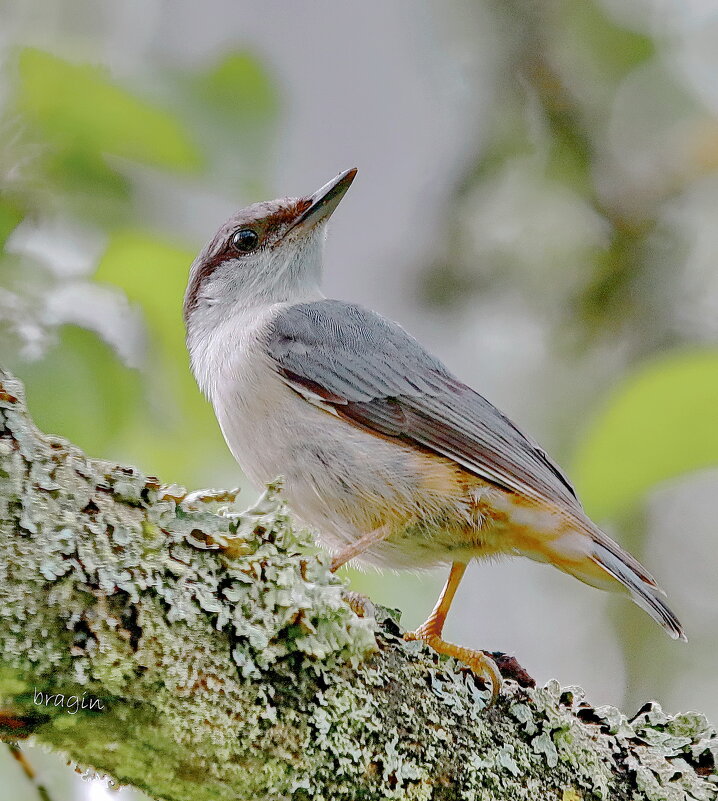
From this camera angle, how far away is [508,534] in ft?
10.2

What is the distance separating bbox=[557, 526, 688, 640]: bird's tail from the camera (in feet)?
9.48

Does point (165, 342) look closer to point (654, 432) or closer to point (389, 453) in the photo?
point (389, 453)

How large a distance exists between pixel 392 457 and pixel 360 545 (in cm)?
33

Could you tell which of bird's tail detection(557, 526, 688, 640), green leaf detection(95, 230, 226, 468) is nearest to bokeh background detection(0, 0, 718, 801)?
green leaf detection(95, 230, 226, 468)

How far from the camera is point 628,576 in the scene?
2.95m

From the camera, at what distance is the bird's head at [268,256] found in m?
4.09

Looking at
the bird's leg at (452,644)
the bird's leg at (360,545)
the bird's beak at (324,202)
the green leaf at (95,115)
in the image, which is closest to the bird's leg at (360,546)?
the bird's leg at (360,545)

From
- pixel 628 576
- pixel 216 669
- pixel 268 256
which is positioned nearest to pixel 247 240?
pixel 268 256

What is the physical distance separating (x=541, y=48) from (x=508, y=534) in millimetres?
3594

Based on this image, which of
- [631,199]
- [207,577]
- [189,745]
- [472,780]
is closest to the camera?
[189,745]

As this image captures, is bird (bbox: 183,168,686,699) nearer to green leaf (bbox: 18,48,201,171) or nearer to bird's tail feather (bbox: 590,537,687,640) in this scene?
bird's tail feather (bbox: 590,537,687,640)

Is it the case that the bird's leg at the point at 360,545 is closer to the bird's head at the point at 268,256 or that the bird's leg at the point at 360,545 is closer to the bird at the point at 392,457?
the bird at the point at 392,457

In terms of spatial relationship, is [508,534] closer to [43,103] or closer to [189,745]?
[189,745]

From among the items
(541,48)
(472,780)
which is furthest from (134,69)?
(541,48)
